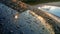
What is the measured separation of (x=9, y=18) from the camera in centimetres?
163

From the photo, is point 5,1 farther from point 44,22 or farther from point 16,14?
point 44,22

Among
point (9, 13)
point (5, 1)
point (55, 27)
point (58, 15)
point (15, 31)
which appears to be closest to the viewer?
point (15, 31)

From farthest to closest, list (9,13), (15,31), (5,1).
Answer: (5,1) < (9,13) < (15,31)

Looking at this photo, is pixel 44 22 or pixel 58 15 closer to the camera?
pixel 44 22

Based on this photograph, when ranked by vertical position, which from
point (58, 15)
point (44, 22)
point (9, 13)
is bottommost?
point (58, 15)

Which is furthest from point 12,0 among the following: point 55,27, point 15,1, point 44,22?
point 55,27

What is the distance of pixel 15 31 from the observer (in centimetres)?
154

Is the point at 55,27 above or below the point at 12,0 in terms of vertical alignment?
below

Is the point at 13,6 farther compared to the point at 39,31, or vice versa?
the point at 13,6

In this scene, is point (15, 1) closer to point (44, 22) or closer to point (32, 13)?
point (32, 13)

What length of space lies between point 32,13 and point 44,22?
15cm

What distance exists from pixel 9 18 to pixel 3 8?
0.14 meters

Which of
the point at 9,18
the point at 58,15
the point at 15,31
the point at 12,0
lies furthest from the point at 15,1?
the point at 58,15

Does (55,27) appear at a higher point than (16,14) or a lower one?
lower
